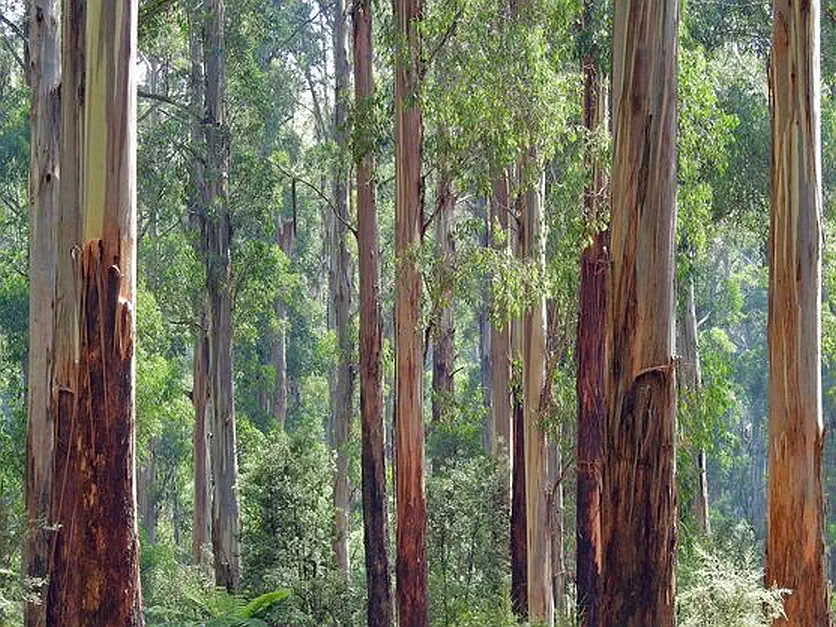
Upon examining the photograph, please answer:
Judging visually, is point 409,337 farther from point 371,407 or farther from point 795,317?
point 795,317

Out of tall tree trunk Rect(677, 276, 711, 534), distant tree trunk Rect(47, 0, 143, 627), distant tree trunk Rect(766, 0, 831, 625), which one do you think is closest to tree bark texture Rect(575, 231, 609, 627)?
tall tree trunk Rect(677, 276, 711, 534)

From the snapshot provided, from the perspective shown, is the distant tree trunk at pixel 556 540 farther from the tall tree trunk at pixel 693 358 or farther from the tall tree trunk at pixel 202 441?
the tall tree trunk at pixel 202 441

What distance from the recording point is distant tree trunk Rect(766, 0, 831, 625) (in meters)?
10.8

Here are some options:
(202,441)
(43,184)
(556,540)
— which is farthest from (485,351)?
(43,184)

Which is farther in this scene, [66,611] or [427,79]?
[427,79]

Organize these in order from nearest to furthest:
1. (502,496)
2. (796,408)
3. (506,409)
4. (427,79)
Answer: (796,408), (427,79), (502,496), (506,409)

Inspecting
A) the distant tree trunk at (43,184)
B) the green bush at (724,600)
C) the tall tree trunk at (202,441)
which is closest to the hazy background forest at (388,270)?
the green bush at (724,600)

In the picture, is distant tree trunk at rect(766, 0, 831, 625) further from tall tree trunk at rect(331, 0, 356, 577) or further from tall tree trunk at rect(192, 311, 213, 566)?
tall tree trunk at rect(192, 311, 213, 566)

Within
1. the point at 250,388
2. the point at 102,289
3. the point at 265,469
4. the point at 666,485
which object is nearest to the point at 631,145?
the point at 666,485

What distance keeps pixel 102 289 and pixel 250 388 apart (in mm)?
24601

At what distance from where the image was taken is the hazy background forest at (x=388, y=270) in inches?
585

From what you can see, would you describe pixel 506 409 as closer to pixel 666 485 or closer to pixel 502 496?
pixel 502 496

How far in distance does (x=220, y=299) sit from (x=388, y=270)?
5772mm

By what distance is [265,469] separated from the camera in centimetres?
1898
